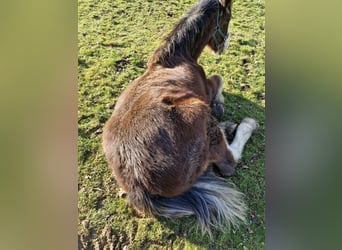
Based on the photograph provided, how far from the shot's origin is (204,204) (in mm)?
2553

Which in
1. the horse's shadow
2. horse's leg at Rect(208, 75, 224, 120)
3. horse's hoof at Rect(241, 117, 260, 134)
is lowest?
the horse's shadow

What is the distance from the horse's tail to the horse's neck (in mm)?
957

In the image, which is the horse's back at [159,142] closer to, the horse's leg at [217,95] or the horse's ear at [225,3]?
the horse's leg at [217,95]

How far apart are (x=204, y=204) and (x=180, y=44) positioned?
1.26 m

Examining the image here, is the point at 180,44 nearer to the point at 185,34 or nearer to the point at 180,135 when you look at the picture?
the point at 185,34

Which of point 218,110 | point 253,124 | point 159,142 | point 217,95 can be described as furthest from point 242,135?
point 159,142

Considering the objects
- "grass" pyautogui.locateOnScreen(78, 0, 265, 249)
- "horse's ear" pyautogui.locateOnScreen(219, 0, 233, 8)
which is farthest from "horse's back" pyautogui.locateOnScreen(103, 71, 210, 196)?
"horse's ear" pyautogui.locateOnScreen(219, 0, 233, 8)

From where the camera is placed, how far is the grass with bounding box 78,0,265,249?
253 centimetres

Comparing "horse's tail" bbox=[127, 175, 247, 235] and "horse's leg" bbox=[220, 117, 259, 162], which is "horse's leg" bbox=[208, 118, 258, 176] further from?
"horse's tail" bbox=[127, 175, 247, 235]

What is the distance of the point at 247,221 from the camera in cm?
260

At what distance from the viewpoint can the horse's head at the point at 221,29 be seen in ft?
9.50

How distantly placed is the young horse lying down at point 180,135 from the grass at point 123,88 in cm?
10

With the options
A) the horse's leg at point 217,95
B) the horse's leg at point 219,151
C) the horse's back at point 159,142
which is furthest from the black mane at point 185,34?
the horse's leg at point 219,151
